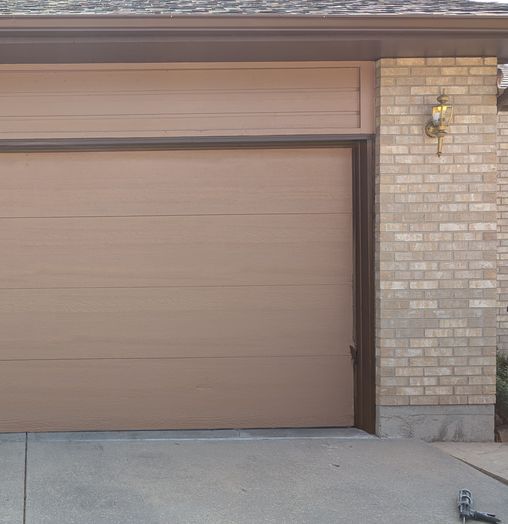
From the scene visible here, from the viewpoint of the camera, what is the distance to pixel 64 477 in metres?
4.93

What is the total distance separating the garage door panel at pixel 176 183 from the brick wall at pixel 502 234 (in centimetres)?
249

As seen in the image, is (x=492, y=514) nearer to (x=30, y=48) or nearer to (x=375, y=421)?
(x=375, y=421)

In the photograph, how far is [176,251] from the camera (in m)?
6.09

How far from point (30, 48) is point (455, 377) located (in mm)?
3984

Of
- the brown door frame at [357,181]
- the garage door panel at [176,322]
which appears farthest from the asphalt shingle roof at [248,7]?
the garage door panel at [176,322]

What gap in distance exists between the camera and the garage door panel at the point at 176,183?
5.99 meters

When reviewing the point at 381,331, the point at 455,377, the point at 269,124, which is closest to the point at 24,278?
the point at 269,124

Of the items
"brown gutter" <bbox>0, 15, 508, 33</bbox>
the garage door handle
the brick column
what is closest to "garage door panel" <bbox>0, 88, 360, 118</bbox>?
the brick column

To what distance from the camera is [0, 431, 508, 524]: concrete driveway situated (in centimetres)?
442

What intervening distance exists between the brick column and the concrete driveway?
0.48 meters

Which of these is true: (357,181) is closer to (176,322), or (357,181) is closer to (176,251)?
(176,251)

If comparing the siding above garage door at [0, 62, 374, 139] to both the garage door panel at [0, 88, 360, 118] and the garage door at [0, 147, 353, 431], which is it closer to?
the garage door panel at [0, 88, 360, 118]

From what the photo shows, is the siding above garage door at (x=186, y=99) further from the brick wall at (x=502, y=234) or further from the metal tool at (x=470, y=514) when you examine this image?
the metal tool at (x=470, y=514)

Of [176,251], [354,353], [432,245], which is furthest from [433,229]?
[176,251]
